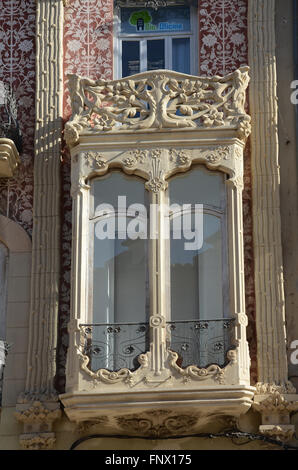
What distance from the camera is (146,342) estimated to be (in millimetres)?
15945

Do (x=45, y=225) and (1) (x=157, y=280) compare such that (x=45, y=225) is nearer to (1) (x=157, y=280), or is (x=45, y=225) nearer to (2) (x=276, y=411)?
(1) (x=157, y=280)

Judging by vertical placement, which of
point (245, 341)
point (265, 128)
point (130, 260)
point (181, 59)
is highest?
point (181, 59)

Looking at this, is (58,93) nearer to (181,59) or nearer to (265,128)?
(181,59)

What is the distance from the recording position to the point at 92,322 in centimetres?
1616

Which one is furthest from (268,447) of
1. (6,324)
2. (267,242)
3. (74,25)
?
(74,25)

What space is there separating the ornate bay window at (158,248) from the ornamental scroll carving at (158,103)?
14mm

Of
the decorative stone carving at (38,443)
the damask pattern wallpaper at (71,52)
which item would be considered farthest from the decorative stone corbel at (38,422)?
the damask pattern wallpaper at (71,52)

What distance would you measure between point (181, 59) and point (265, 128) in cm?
190

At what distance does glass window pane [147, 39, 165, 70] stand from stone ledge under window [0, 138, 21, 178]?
2.53 metres

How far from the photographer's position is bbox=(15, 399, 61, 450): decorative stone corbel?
52.0ft

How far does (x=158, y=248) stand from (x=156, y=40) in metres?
3.77

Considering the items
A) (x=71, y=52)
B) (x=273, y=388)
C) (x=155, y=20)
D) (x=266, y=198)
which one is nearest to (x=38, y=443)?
(x=273, y=388)
